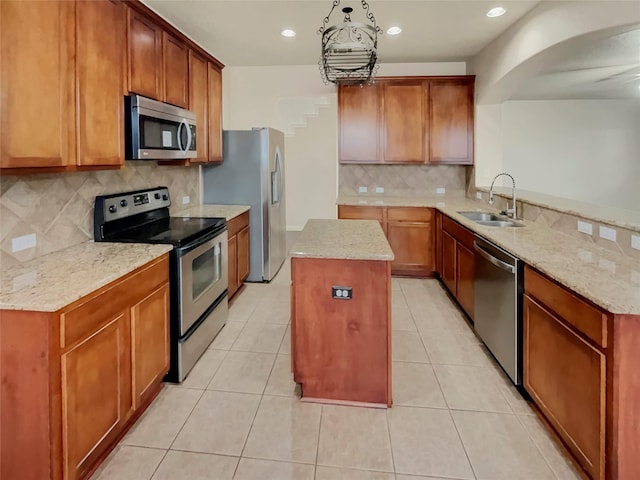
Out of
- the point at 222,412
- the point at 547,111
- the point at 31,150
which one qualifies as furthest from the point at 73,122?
the point at 547,111

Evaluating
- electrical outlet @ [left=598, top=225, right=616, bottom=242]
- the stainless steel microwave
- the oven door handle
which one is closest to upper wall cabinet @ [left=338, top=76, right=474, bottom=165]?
the stainless steel microwave

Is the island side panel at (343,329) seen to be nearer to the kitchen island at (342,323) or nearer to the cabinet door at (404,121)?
the kitchen island at (342,323)

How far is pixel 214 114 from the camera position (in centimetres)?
416

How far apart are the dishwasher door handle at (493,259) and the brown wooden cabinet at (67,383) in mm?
2119

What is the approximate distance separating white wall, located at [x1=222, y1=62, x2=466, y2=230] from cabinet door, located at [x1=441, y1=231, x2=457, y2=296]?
1.69 m

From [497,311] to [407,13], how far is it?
8.34 ft

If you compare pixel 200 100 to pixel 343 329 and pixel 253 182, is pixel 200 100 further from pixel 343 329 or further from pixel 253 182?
pixel 343 329

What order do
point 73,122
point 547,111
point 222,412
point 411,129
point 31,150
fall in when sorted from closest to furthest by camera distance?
1. point 31,150
2. point 73,122
3. point 222,412
4. point 411,129
5. point 547,111

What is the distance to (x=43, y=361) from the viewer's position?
1.52m

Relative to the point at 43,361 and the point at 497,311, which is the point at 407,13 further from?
the point at 43,361

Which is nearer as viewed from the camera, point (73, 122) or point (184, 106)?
point (73, 122)

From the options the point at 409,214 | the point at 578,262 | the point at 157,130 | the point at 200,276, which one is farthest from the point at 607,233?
the point at 157,130

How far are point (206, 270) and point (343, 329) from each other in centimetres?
123

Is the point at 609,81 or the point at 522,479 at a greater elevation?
the point at 609,81
